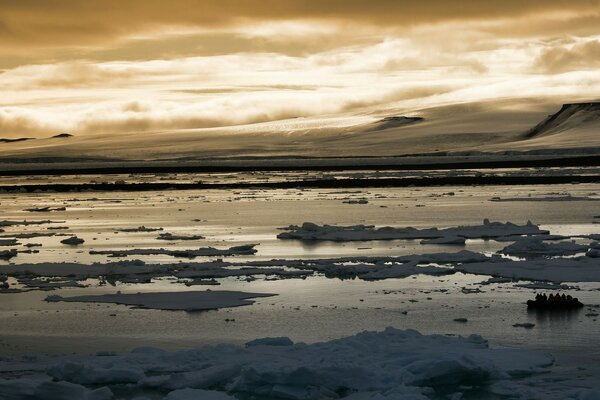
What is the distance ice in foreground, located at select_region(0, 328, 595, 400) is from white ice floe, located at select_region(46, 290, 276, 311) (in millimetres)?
3454

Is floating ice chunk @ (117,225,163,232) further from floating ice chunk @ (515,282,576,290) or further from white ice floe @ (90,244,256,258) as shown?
floating ice chunk @ (515,282,576,290)

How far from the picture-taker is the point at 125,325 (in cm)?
1355

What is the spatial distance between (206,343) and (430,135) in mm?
141532

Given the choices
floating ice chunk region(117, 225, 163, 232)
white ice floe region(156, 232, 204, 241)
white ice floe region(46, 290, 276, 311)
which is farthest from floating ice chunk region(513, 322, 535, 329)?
floating ice chunk region(117, 225, 163, 232)

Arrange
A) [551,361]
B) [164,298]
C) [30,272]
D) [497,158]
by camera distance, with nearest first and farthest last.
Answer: [551,361] → [164,298] → [30,272] → [497,158]

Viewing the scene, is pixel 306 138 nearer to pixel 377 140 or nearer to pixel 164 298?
pixel 377 140

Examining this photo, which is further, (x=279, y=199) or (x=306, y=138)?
(x=306, y=138)

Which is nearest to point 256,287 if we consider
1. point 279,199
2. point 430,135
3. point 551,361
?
point 551,361

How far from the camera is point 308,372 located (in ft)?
31.7

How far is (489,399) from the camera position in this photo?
9578mm

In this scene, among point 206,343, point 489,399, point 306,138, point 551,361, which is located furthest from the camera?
point 306,138

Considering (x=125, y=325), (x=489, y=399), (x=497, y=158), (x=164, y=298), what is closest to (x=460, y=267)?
(x=164, y=298)

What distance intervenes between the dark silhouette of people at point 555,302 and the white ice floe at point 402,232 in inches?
374

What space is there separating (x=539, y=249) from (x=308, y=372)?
1197cm
